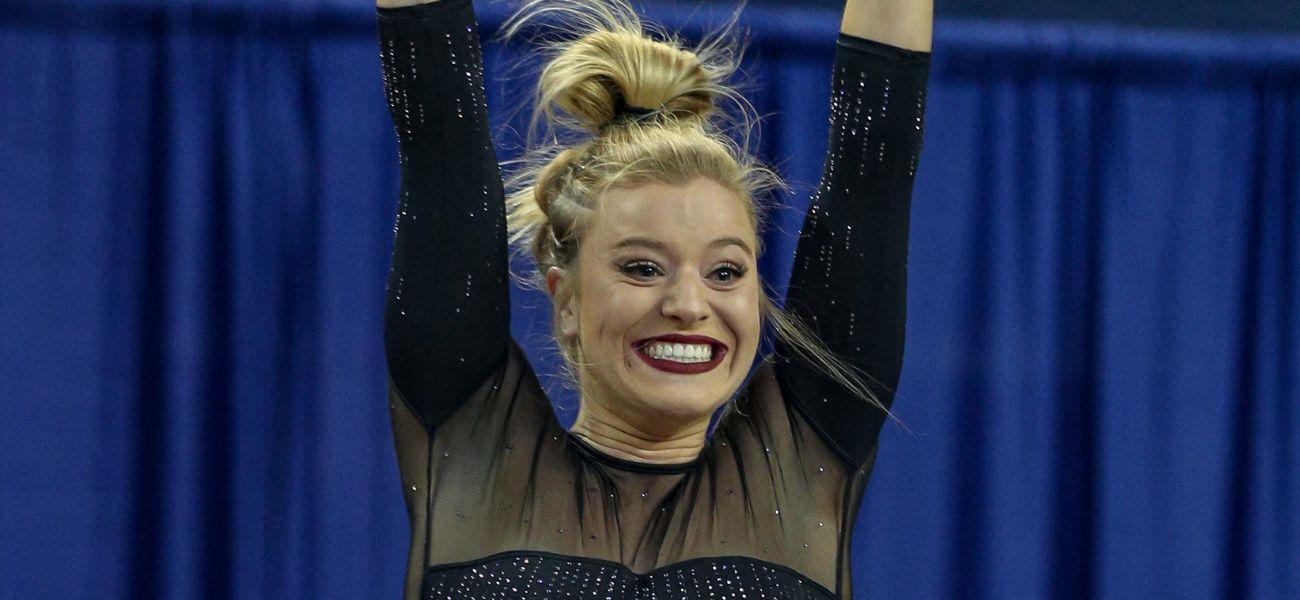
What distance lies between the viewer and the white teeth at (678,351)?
107cm

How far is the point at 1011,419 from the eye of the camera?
6.91ft

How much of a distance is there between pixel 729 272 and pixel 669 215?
0.07 meters

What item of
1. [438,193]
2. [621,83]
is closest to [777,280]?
[621,83]

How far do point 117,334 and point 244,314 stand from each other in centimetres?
17

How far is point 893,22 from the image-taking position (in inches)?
43.1

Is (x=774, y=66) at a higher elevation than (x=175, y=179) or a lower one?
higher

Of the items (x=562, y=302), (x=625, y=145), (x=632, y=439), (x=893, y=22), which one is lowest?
(x=632, y=439)

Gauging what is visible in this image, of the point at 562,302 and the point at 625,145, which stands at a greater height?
the point at 625,145

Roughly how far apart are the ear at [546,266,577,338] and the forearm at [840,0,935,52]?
30 centimetres

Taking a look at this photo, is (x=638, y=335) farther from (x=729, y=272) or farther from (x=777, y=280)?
(x=777, y=280)

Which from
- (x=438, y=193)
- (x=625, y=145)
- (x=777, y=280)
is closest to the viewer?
(x=438, y=193)

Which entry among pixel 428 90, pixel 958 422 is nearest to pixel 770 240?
pixel 958 422

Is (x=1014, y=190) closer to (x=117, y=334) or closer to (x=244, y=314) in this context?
(x=244, y=314)

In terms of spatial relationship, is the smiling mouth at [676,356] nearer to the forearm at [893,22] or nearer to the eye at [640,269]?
the eye at [640,269]
